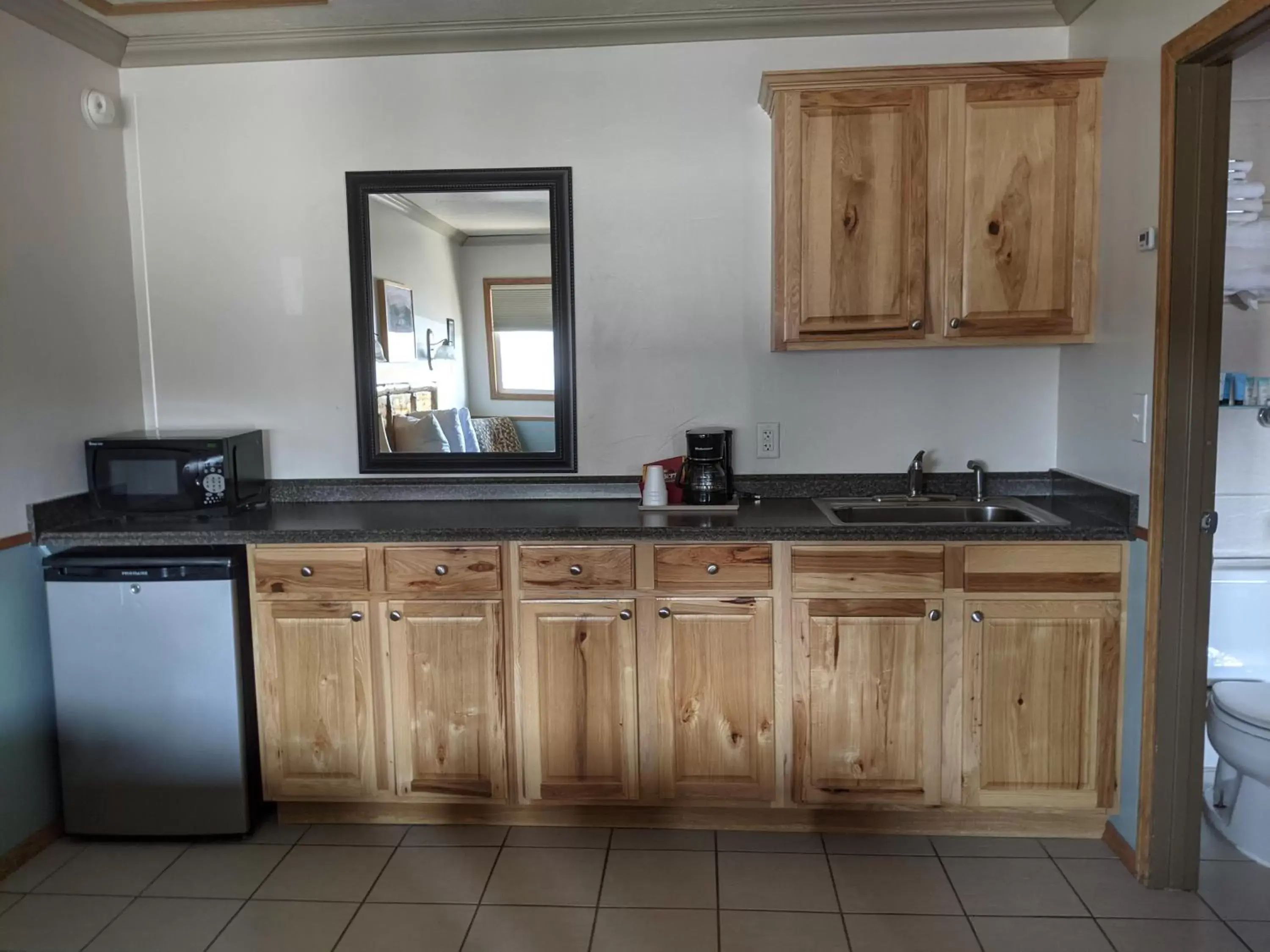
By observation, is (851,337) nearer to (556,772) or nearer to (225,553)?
(556,772)

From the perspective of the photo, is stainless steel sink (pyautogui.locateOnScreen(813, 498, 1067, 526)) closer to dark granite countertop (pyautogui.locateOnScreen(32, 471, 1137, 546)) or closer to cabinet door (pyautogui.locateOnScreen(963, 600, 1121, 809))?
dark granite countertop (pyautogui.locateOnScreen(32, 471, 1137, 546))

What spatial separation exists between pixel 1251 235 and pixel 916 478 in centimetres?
111

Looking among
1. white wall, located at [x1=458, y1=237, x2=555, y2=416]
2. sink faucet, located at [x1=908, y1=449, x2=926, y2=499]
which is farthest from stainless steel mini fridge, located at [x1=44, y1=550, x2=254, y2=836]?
sink faucet, located at [x1=908, y1=449, x2=926, y2=499]

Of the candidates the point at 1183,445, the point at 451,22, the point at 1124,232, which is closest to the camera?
the point at 1183,445

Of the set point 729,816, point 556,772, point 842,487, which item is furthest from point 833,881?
point 842,487

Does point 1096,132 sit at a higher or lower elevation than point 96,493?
higher

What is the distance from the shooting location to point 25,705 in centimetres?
249

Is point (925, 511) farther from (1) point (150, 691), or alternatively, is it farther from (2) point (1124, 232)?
(1) point (150, 691)

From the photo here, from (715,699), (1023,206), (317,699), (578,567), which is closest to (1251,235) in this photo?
(1023,206)

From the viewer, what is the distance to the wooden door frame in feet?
6.85

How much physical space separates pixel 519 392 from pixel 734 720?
121cm

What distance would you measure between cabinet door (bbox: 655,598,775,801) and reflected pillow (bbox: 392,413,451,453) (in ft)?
3.23

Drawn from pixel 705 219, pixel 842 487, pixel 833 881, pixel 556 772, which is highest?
pixel 705 219

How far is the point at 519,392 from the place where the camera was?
9.69 ft
